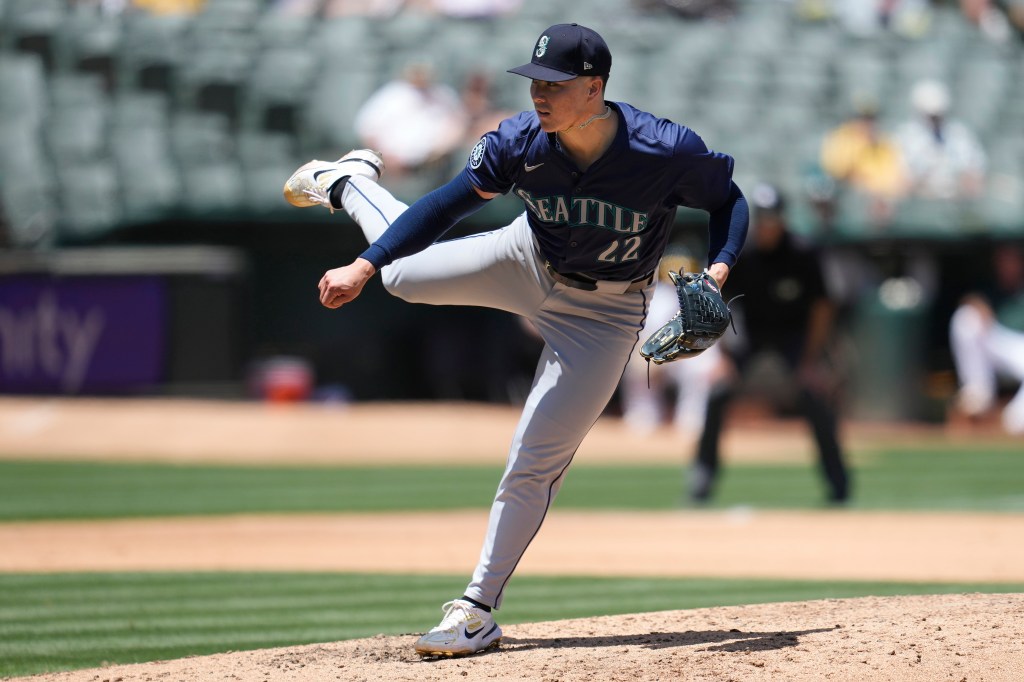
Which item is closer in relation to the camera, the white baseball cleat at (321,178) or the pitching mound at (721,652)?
the pitching mound at (721,652)

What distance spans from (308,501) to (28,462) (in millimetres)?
3216

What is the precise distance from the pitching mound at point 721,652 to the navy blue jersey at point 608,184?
111 cm

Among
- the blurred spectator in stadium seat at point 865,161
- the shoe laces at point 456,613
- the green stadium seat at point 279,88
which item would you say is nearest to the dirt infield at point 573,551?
the shoe laces at point 456,613

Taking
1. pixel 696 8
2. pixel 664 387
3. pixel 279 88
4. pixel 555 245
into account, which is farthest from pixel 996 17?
pixel 555 245

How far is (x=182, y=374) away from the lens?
1320 cm

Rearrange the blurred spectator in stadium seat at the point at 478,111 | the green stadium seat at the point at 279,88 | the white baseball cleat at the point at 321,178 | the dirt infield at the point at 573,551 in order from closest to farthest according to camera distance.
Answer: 1. the dirt infield at the point at 573,551
2. the white baseball cleat at the point at 321,178
3. the blurred spectator in stadium seat at the point at 478,111
4. the green stadium seat at the point at 279,88

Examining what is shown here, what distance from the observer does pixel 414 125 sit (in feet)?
47.3

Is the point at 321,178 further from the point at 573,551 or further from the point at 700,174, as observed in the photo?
the point at 573,551

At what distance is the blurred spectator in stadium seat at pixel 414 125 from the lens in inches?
564

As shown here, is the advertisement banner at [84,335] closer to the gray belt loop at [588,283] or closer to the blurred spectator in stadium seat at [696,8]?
the blurred spectator in stadium seat at [696,8]

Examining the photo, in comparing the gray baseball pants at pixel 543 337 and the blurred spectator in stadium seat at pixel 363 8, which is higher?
the blurred spectator in stadium seat at pixel 363 8

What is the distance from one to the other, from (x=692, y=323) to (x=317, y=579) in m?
3.12

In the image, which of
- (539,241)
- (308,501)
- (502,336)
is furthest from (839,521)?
(502,336)

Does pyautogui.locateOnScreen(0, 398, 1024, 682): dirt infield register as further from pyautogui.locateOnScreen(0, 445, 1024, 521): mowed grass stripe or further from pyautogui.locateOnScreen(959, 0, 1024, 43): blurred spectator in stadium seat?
pyautogui.locateOnScreen(959, 0, 1024, 43): blurred spectator in stadium seat
